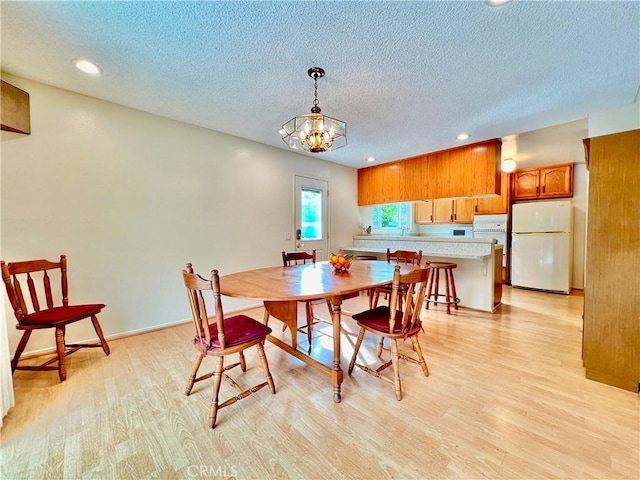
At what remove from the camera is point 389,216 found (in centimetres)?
589

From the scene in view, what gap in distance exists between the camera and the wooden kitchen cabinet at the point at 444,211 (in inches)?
222

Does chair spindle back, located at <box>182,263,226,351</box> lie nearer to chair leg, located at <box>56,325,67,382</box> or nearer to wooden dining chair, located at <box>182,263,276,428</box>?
wooden dining chair, located at <box>182,263,276,428</box>

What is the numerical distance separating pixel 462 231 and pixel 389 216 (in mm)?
1633

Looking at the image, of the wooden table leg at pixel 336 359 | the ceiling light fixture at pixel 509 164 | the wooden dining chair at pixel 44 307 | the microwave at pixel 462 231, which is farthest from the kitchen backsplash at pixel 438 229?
the wooden dining chair at pixel 44 307

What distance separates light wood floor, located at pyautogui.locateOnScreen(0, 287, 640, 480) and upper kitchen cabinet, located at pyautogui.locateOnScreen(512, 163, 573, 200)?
3.82m

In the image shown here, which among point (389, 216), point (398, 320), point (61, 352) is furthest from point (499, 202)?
point (61, 352)

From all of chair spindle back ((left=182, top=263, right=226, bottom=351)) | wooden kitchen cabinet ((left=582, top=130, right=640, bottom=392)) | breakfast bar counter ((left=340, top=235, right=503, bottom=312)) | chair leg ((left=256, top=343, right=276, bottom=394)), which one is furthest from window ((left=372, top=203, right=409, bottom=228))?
chair spindle back ((left=182, top=263, right=226, bottom=351))

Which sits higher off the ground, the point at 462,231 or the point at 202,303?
the point at 462,231

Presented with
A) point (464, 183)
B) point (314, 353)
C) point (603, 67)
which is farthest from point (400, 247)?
point (603, 67)

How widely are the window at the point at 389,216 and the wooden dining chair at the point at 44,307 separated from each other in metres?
4.86

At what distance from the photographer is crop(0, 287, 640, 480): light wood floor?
1.28 meters

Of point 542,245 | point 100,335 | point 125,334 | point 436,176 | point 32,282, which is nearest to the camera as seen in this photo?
point 32,282

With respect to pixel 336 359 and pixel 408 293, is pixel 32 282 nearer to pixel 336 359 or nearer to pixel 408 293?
pixel 336 359

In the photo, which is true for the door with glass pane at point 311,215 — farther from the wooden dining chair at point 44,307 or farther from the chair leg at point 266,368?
the wooden dining chair at point 44,307
